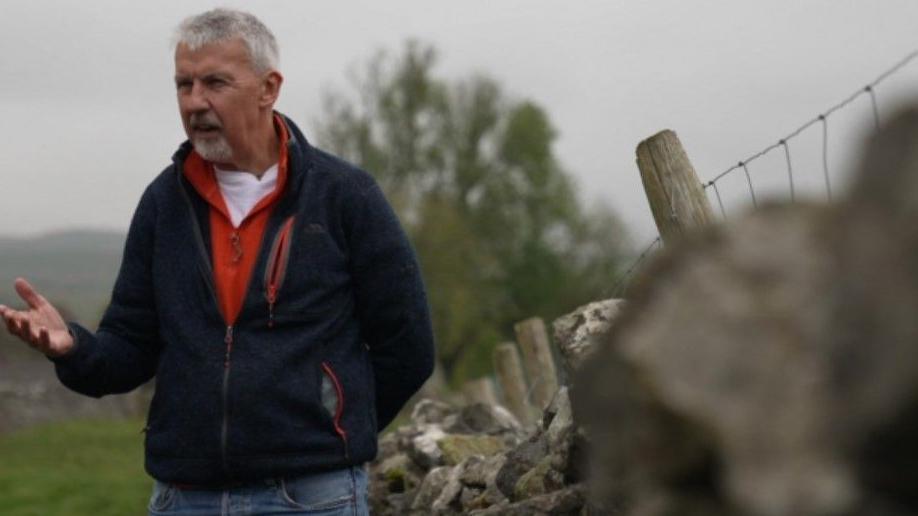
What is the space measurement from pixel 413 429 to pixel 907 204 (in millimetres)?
7155

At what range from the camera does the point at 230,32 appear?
4.62 meters

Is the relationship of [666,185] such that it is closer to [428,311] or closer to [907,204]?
[428,311]

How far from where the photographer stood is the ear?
15.3ft

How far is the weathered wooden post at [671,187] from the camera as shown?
17.5ft

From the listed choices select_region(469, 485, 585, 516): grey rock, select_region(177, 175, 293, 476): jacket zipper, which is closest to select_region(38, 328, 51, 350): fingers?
select_region(177, 175, 293, 476): jacket zipper

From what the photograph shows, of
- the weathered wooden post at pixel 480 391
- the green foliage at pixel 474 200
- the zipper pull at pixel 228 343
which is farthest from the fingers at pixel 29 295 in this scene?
the green foliage at pixel 474 200

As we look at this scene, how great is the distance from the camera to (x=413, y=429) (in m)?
8.89

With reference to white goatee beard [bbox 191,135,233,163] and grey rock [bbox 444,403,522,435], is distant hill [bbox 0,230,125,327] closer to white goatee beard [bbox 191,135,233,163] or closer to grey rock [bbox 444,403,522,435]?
grey rock [bbox 444,403,522,435]

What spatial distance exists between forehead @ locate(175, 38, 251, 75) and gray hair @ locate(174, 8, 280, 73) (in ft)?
0.05

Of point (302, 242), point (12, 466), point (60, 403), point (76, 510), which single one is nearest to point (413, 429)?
point (76, 510)

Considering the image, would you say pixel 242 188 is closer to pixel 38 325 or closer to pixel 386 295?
pixel 386 295

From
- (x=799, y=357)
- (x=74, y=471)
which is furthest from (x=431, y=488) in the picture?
(x=74, y=471)

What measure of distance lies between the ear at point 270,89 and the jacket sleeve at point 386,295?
0.33 m

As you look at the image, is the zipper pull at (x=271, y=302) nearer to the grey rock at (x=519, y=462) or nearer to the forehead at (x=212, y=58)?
the forehead at (x=212, y=58)
